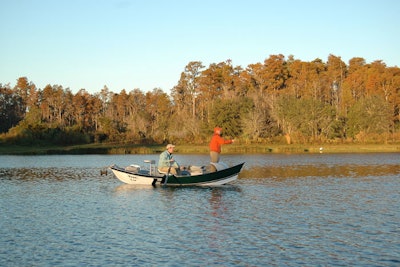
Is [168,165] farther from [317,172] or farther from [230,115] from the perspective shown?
[230,115]

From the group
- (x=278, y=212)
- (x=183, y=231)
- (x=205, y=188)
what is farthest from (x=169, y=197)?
(x=183, y=231)

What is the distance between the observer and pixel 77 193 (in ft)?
88.0

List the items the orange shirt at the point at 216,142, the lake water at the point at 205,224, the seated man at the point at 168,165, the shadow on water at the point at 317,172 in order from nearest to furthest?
the lake water at the point at 205,224 < the orange shirt at the point at 216,142 < the seated man at the point at 168,165 < the shadow on water at the point at 317,172

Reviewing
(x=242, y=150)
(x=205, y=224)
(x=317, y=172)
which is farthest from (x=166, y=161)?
(x=242, y=150)

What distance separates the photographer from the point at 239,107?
84062 millimetres

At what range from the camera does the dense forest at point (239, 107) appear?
3147 inches

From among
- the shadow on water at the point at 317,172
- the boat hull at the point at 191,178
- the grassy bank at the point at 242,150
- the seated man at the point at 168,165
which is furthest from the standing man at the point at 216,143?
the grassy bank at the point at 242,150

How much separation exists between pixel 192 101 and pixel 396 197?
88.9m

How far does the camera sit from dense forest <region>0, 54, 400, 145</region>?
262 feet

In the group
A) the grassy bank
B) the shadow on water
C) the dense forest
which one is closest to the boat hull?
the shadow on water

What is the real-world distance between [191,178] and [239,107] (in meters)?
56.1

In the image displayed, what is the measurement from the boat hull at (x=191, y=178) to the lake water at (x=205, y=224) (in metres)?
0.56

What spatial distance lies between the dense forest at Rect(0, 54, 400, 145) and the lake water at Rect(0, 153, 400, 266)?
50683 mm

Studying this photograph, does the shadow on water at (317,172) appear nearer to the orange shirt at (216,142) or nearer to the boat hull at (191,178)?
the boat hull at (191,178)
